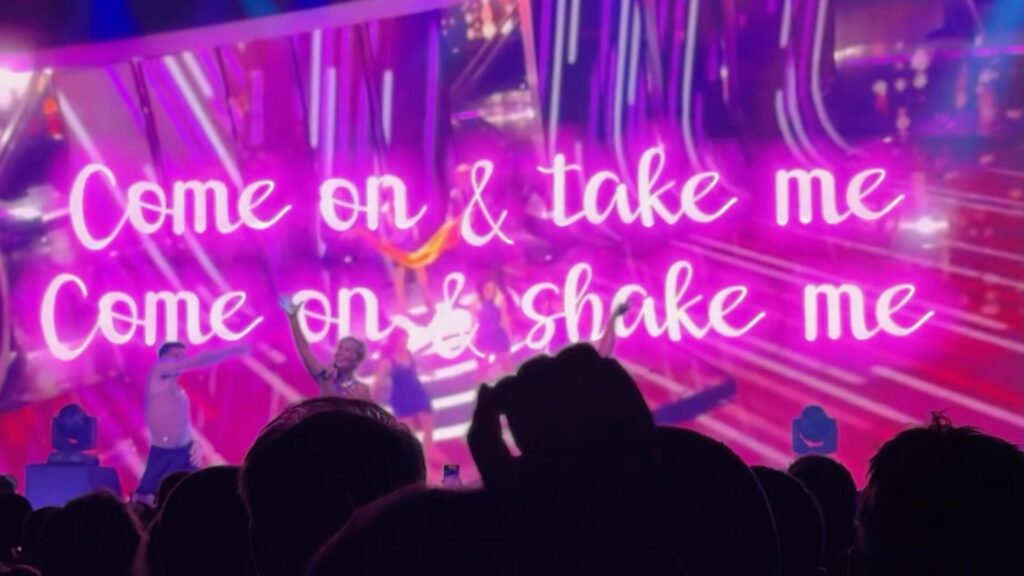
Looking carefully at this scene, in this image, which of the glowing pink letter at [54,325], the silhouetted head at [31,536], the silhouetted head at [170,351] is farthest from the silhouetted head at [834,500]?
the glowing pink letter at [54,325]

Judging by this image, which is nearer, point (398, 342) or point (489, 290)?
point (398, 342)

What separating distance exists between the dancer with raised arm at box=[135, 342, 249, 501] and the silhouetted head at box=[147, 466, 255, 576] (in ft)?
16.3

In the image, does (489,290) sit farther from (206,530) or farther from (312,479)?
(312,479)

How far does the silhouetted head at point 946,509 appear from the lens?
4.21ft

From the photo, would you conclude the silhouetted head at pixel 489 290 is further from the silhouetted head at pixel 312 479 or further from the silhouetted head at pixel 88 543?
the silhouetted head at pixel 312 479

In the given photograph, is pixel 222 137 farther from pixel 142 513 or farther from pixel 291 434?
pixel 291 434

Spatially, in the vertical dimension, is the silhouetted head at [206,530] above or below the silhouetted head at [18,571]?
above

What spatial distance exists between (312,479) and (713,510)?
54 centimetres

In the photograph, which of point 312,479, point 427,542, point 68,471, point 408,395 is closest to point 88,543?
point 312,479

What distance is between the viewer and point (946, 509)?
1.29m

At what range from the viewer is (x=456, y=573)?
115 centimetres

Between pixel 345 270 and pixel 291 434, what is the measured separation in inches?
299

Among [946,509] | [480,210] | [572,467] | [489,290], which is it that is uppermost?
[572,467]

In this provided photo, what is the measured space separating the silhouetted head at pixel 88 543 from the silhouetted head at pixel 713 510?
1158 mm
